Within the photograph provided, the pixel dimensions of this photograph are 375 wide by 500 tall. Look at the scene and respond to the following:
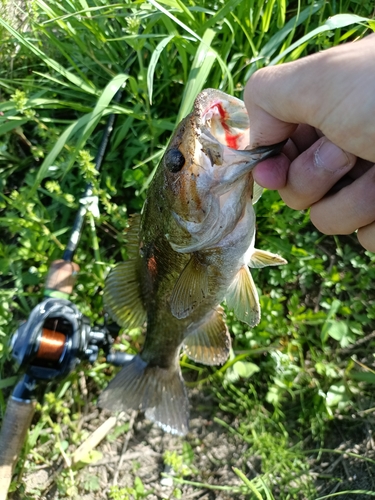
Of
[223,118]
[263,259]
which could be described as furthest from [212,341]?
[223,118]

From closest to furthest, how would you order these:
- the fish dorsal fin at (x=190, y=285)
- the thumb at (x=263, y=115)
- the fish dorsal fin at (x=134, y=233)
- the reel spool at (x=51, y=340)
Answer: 1. the thumb at (x=263, y=115)
2. the fish dorsal fin at (x=190, y=285)
3. the fish dorsal fin at (x=134, y=233)
4. the reel spool at (x=51, y=340)

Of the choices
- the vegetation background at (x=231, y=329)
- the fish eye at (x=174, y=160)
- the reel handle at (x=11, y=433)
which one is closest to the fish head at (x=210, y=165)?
the fish eye at (x=174, y=160)

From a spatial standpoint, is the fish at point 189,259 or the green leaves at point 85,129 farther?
the green leaves at point 85,129

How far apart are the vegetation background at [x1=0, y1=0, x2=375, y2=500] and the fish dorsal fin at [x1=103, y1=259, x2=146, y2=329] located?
451mm

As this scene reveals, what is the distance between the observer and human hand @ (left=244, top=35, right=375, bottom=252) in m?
1.15

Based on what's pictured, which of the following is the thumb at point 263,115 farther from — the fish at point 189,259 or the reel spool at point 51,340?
the reel spool at point 51,340

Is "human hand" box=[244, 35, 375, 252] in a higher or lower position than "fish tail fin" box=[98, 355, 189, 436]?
higher

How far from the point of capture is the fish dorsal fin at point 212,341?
7.24 feet

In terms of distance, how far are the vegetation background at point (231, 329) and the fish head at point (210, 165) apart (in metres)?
1.05

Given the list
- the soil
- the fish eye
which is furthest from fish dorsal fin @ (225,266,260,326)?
the soil

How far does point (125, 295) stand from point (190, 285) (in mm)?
609

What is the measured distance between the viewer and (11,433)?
2.33 m

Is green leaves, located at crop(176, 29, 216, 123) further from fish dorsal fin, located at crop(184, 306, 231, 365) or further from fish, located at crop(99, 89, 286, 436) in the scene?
fish dorsal fin, located at crop(184, 306, 231, 365)

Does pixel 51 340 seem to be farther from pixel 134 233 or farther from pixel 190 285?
pixel 190 285
